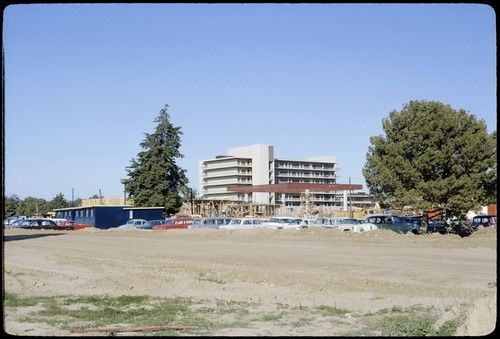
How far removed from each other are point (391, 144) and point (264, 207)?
55.6 m

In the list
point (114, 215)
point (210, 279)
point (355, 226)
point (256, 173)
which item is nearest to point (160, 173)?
point (114, 215)

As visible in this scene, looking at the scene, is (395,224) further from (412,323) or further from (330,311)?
(412,323)

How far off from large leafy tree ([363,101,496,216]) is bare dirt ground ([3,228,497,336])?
419 centimetres

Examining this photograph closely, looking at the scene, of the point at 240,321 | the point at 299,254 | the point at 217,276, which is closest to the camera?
the point at 240,321

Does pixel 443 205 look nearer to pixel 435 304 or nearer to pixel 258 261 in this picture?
pixel 258 261

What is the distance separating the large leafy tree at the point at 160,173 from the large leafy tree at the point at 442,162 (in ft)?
140

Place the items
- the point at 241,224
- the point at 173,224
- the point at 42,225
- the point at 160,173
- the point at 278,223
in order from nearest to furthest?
the point at 241,224 → the point at 278,223 → the point at 173,224 → the point at 42,225 → the point at 160,173

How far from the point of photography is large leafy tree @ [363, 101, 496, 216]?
36844 millimetres

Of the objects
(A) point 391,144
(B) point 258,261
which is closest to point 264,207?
(A) point 391,144

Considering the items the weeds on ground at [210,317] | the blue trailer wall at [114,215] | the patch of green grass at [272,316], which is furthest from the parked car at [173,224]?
the patch of green grass at [272,316]

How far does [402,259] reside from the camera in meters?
24.4

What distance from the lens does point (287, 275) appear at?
62.7 feet

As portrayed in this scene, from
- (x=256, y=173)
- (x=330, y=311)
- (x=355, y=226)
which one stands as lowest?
(x=330, y=311)

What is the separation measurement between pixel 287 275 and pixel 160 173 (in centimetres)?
5968
